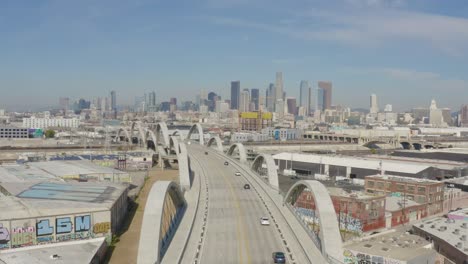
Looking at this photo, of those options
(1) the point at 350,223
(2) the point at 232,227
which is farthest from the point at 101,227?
(1) the point at 350,223

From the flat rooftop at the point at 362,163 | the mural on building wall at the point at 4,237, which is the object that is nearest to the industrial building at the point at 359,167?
the flat rooftop at the point at 362,163

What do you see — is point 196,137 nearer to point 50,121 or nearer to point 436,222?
point 50,121

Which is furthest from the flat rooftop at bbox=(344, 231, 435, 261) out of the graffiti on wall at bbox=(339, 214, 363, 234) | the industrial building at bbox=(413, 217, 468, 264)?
the graffiti on wall at bbox=(339, 214, 363, 234)

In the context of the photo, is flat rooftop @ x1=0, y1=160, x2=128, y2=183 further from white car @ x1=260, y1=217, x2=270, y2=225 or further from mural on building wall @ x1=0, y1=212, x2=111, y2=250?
white car @ x1=260, y1=217, x2=270, y2=225

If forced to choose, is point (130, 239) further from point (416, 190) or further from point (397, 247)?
point (416, 190)

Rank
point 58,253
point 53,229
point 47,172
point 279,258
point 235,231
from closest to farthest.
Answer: point 279,258 → point 235,231 → point 58,253 → point 53,229 → point 47,172
